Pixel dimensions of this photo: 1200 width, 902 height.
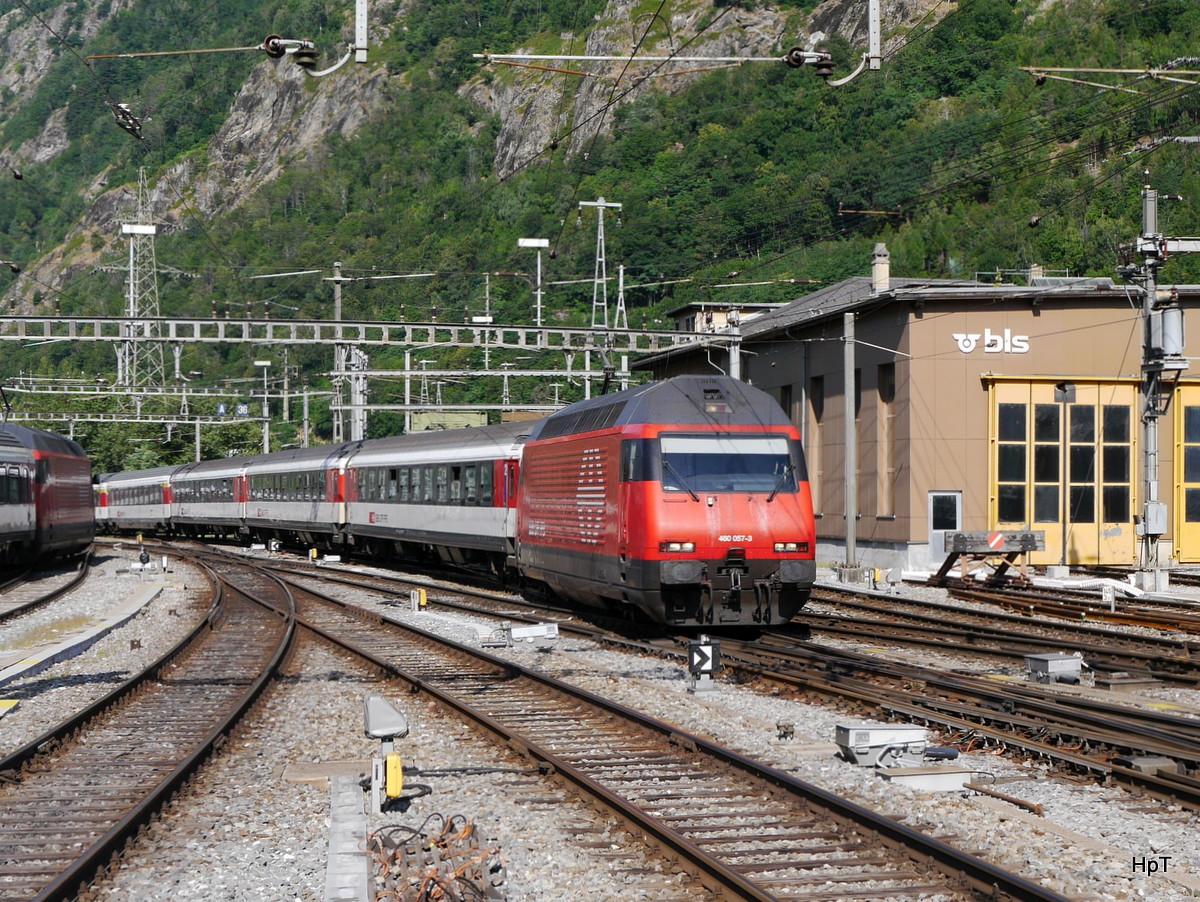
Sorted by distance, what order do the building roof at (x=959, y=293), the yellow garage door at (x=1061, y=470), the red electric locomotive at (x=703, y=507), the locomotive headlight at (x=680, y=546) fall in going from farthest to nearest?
the yellow garage door at (x=1061, y=470) < the building roof at (x=959, y=293) < the red electric locomotive at (x=703, y=507) < the locomotive headlight at (x=680, y=546)

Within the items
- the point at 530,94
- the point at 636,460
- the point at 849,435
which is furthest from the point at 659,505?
the point at 530,94

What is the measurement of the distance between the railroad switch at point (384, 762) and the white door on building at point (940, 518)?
1031 inches

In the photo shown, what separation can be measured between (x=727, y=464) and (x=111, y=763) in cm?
912

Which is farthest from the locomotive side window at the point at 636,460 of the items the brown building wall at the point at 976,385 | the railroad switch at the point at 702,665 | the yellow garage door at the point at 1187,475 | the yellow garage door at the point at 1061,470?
the yellow garage door at the point at 1187,475

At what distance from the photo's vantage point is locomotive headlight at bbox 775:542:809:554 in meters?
18.0

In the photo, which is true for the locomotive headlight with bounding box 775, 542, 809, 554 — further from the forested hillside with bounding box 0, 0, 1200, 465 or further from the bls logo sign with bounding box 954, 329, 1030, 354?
the forested hillside with bounding box 0, 0, 1200, 465

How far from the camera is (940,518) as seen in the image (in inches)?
1363

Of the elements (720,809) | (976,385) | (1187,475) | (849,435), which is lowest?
(720,809)

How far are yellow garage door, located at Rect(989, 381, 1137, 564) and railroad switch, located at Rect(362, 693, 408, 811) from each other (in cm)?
2723

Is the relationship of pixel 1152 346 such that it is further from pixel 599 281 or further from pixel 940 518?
pixel 599 281

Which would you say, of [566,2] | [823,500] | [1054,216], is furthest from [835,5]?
[823,500]

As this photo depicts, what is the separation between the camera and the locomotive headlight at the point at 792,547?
710 inches

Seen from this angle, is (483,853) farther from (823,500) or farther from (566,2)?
(566,2)

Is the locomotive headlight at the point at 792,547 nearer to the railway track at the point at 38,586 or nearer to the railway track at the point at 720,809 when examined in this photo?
the railway track at the point at 720,809
